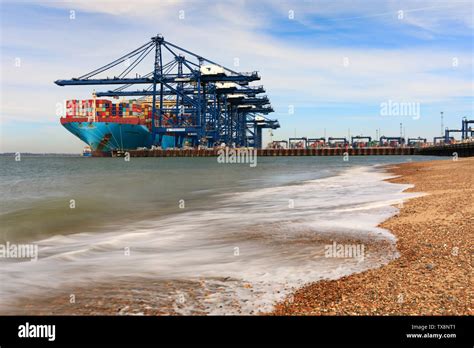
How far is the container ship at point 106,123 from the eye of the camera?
10906 cm

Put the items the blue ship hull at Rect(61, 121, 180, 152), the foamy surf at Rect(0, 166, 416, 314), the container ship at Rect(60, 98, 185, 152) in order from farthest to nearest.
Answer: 1. the blue ship hull at Rect(61, 121, 180, 152)
2. the container ship at Rect(60, 98, 185, 152)
3. the foamy surf at Rect(0, 166, 416, 314)

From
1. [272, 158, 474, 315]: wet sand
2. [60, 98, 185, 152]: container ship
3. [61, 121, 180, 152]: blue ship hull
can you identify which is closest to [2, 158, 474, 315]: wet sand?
[272, 158, 474, 315]: wet sand

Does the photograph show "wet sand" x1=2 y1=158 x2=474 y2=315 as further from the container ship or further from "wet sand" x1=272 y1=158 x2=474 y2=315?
the container ship

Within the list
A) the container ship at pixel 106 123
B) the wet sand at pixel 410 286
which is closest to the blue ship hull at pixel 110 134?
the container ship at pixel 106 123

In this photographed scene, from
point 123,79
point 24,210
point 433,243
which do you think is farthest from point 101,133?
point 433,243

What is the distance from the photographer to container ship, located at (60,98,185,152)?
4294 inches

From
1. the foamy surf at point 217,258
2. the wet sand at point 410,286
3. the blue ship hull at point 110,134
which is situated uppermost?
the blue ship hull at point 110,134

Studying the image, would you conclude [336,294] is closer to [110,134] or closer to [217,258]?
[217,258]

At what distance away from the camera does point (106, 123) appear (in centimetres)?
10956

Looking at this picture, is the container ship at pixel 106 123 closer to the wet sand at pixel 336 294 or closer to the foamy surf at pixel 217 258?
the foamy surf at pixel 217 258

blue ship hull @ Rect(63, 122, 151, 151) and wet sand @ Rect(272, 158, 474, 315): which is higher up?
blue ship hull @ Rect(63, 122, 151, 151)

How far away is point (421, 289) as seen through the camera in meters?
5.08
